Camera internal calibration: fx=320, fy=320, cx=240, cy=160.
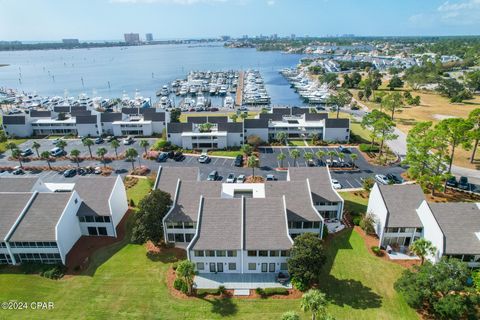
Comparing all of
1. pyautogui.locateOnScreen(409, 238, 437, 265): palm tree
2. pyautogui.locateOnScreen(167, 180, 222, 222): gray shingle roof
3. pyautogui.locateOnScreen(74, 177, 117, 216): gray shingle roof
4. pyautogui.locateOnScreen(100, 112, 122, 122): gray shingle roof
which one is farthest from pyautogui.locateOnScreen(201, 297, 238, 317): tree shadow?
pyautogui.locateOnScreen(100, 112, 122, 122): gray shingle roof

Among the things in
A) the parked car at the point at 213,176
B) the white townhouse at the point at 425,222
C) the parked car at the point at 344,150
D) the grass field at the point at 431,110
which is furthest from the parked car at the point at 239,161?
the grass field at the point at 431,110

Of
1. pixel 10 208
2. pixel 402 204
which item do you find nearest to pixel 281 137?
pixel 402 204

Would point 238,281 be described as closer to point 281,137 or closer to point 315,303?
point 315,303

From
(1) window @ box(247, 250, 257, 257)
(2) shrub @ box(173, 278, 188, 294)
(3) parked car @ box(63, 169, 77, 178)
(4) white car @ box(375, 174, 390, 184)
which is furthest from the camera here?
(3) parked car @ box(63, 169, 77, 178)

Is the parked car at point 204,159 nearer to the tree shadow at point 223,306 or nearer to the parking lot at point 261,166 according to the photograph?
the parking lot at point 261,166

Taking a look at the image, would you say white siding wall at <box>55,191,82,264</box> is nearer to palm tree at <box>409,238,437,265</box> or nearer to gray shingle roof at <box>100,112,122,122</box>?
palm tree at <box>409,238,437,265</box>

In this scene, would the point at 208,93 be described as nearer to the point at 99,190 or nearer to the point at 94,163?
the point at 94,163
